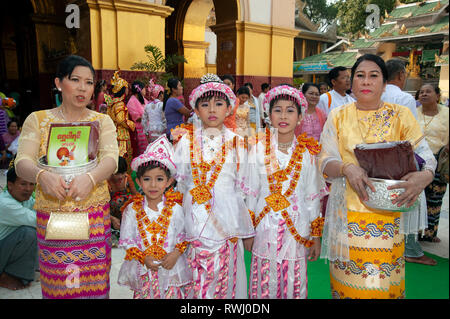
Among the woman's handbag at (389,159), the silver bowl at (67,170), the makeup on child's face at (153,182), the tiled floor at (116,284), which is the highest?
the woman's handbag at (389,159)

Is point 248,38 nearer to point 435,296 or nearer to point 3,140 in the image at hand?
point 3,140

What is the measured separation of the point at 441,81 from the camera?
4.56 feet

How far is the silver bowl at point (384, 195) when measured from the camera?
5.92ft

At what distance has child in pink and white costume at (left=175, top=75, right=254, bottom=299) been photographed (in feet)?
7.20

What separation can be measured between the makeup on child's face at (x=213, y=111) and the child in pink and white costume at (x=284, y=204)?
33cm

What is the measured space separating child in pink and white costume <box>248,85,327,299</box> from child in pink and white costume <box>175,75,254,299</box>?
0.42ft

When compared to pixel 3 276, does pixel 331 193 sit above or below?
above

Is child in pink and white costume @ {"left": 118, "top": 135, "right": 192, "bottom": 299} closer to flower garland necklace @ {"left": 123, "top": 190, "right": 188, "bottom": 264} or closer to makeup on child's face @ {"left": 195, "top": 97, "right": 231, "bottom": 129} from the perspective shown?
flower garland necklace @ {"left": 123, "top": 190, "right": 188, "bottom": 264}

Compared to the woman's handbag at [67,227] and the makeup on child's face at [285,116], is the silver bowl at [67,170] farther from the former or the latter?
the makeup on child's face at [285,116]

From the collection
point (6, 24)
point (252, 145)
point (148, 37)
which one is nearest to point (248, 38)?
point (148, 37)

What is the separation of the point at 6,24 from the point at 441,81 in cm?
1839

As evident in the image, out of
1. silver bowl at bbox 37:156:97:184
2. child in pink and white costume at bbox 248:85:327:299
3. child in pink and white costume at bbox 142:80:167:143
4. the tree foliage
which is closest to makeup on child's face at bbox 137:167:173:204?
silver bowl at bbox 37:156:97:184

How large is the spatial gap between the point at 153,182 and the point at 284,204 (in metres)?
0.90

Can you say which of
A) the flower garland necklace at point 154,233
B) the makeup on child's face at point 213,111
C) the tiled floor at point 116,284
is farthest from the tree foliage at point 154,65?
the flower garland necklace at point 154,233
